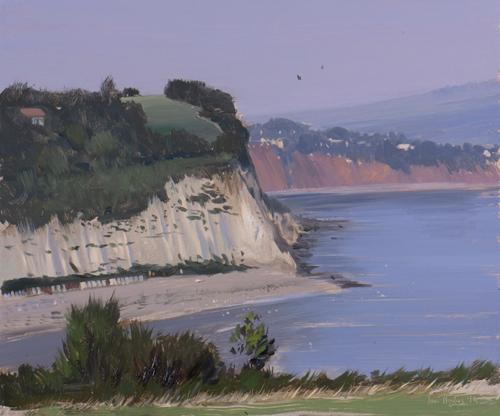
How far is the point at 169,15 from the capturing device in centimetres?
663

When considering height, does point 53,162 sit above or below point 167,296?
above

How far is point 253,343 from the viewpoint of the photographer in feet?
20.6

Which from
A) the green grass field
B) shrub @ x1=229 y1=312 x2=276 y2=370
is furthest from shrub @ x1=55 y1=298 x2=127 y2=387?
the green grass field

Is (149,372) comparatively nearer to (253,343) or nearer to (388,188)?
(253,343)

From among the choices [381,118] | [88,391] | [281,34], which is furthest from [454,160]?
[88,391]

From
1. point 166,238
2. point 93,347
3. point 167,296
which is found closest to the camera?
point 93,347

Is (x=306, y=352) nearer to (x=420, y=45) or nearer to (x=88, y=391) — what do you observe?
(x=88, y=391)

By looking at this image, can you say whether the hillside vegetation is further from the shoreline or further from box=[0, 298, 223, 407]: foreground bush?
box=[0, 298, 223, 407]: foreground bush

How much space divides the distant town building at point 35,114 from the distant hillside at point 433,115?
1726 millimetres

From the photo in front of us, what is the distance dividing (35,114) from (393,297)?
2.77 metres

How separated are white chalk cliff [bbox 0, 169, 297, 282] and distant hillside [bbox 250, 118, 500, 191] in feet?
0.82

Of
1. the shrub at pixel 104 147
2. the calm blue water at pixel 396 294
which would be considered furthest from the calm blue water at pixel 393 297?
the shrub at pixel 104 147

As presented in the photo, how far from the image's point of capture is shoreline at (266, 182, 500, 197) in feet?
21.9
